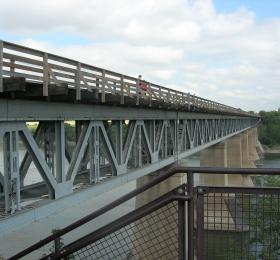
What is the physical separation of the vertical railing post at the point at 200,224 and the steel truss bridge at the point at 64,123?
5.32 m

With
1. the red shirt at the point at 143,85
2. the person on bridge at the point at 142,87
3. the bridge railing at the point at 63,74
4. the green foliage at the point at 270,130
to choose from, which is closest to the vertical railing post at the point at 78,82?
the bridge railing at the point at 63,74

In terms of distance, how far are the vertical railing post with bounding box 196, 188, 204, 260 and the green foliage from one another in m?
158

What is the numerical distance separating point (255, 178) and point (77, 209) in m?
35.8

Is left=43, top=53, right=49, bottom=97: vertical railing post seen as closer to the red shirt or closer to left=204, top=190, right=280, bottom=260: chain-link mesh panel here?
left=204, top=190, right=280, bottom=260: chain-link mesh panel

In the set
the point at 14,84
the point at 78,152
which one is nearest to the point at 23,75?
the point at 14,84

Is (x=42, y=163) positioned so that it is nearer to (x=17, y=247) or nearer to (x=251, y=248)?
(x=251, y=248)

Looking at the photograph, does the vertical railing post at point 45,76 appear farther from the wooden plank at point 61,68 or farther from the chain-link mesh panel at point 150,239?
the chain-link mesh panel at point 150,239

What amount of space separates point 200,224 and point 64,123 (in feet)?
27.7

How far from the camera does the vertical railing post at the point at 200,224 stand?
481 centimetres

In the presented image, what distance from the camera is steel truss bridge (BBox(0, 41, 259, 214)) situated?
9516 mm

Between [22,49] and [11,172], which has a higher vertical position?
[22,49]

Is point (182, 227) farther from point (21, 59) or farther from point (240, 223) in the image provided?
point (21, 59)

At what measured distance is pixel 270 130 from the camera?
6358 inches

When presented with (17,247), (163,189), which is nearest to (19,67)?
(163,189)
